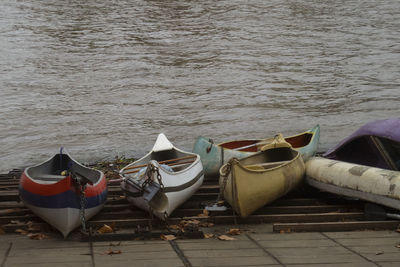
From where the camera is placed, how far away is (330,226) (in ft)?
23.6

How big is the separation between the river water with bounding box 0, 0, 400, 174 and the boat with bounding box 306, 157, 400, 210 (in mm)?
7869

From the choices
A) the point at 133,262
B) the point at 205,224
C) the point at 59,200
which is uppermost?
the point at 59,200

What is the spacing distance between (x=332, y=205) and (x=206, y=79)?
65.8ft

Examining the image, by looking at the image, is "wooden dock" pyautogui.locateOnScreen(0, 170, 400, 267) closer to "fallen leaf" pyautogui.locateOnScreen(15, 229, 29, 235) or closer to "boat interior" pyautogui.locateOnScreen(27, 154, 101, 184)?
"fallen leaf" pyautogui.locateOnScreen(15, 229, 29, 235)

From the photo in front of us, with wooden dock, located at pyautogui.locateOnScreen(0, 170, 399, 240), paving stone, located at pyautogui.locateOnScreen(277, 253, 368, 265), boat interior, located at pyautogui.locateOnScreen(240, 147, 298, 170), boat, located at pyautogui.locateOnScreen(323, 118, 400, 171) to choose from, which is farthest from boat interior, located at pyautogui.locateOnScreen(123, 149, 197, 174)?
paving stone, located at pyautogui.locateOnScreen(277, 253, 368, 265)

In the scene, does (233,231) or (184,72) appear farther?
(184,72)

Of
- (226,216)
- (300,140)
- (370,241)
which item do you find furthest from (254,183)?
(300,140)

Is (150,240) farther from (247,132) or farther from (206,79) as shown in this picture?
(206,79)

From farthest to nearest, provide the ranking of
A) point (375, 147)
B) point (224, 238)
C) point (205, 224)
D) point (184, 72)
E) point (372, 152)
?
point (184, 72) < point (372, 152) < point (375, 147) < point (205, 224) < point (224, 238)

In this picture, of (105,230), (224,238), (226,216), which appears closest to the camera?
(224,238)

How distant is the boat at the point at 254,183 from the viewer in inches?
306

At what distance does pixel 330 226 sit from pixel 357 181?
126 centimetres

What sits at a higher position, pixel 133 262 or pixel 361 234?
pixel 133 262

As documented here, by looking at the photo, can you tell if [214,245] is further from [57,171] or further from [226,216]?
[57,171]
